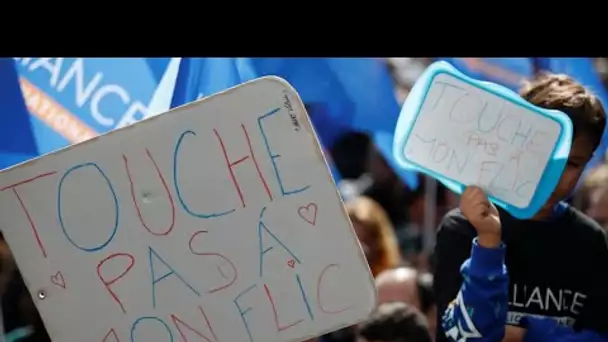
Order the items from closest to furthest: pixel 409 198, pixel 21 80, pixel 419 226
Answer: pixel 21 80 < pixel 419 226 < pixel 409 198

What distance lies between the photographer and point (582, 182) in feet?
9.71

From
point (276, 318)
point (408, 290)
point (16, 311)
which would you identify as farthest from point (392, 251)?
point (276, 318)

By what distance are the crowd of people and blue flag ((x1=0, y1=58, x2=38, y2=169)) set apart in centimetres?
71

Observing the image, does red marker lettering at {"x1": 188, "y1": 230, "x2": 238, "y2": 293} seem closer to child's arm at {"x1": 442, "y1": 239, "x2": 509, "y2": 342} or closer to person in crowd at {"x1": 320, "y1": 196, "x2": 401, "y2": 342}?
child's arm at {"x1": 442, "y1": 239, "x2": 509, "y2": 342}

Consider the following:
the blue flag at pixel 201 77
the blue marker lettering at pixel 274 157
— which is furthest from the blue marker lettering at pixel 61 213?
the blue flag at pixel 201 77

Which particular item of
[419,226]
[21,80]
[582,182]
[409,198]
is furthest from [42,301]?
[409,198]

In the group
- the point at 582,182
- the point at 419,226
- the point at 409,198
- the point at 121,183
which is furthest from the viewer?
the point at 409,198

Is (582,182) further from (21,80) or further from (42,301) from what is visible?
(42,301)

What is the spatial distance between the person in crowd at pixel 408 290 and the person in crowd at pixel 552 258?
0.76 metres

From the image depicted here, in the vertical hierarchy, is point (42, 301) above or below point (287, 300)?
above

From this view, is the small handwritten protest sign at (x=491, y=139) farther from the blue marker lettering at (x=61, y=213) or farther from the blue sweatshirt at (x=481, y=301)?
the blue marker lettering at (x=61, y=213)

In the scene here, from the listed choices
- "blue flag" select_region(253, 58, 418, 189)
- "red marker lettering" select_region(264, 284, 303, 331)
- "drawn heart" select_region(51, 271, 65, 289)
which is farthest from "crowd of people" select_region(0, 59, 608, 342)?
"drawn heart" select_region(51, 271, 65, 289)

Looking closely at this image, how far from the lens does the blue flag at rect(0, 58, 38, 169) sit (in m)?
1.96

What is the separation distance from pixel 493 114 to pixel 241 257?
17.3 inches
